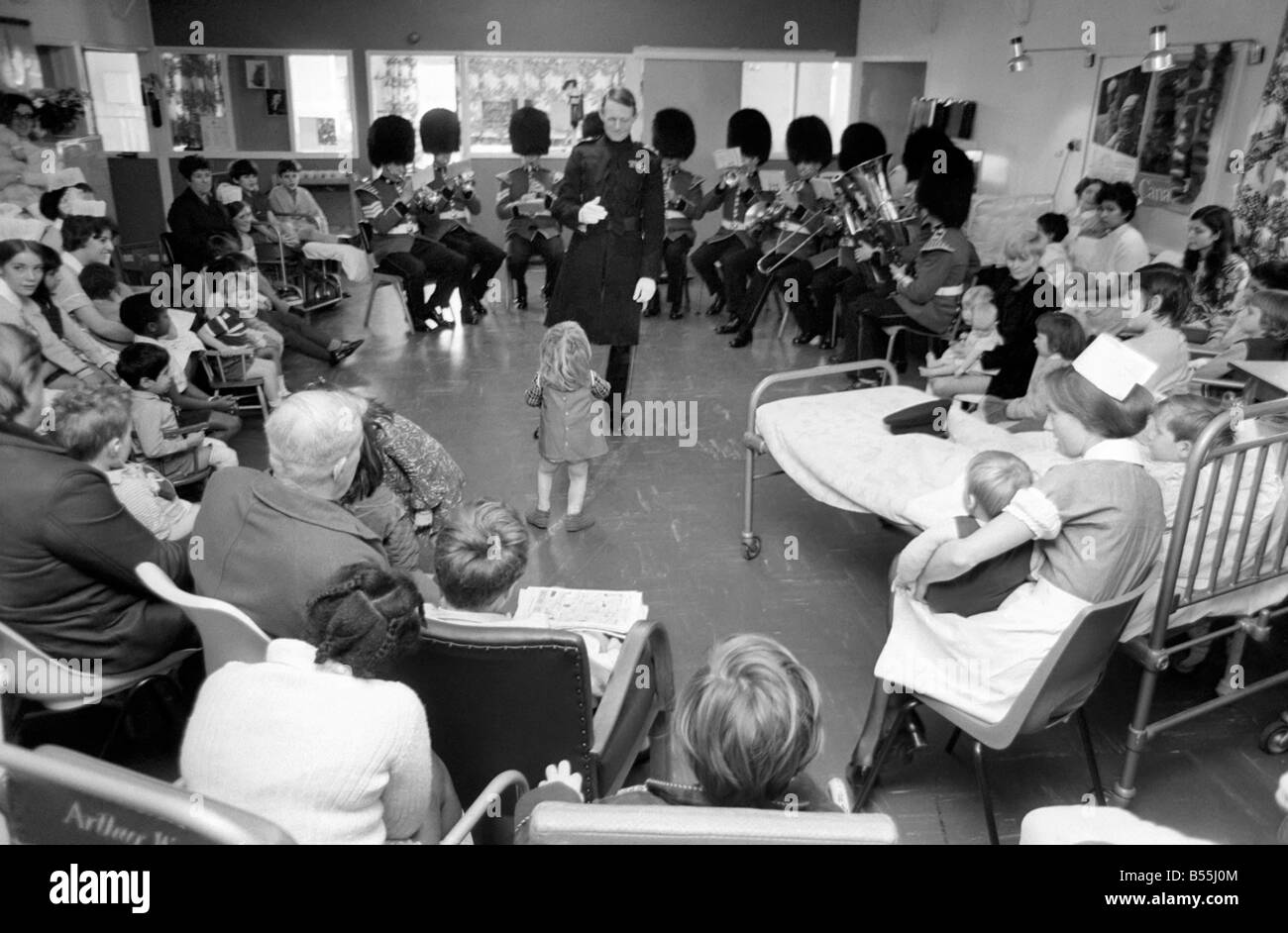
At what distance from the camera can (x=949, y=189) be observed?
6.50 m

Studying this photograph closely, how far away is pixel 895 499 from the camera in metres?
3.21

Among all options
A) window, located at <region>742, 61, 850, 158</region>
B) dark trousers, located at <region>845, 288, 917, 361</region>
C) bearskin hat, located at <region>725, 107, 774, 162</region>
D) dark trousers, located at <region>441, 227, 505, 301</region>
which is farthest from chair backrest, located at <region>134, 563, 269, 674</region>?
window, located at <region>742, 61, 850, 158</region>

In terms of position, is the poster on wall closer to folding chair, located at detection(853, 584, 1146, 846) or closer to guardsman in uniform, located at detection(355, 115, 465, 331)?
folding chair, located at detection(853, 584, 1146, 846)

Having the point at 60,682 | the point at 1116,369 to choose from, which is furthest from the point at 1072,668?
the point at 60,682

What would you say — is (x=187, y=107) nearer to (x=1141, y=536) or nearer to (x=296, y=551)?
(x=296, y=551)

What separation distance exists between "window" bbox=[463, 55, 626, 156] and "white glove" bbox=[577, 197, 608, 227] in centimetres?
620

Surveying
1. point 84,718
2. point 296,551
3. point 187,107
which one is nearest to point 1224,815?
point 296,551

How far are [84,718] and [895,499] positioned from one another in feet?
8.38

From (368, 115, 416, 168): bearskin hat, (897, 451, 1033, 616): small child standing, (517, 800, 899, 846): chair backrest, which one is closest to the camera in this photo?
(517, 800, 899, 846): chair backrest

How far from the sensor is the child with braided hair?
159cm

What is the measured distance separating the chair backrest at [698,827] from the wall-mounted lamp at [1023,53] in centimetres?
706

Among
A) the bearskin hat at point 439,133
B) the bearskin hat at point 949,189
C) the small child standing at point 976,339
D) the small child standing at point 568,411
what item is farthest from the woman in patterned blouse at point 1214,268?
the bearskin hat at point 439,133

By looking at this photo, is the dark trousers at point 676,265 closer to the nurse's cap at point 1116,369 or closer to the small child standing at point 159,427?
the small child standing at point 159,427

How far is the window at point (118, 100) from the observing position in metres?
9.59
